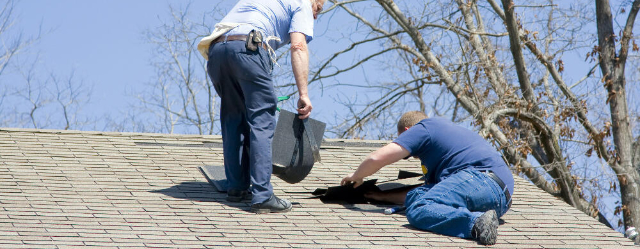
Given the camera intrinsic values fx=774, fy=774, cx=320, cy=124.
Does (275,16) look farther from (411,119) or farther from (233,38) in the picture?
(411,119)

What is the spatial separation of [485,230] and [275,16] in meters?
1.89

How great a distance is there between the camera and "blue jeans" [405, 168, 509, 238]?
4598 mm

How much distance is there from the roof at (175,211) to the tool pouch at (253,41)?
106 centimetres

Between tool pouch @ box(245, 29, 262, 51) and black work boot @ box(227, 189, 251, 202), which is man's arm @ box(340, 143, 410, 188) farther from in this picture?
tool pouch @ box(245, 29, 262, 51)

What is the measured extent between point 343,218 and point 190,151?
8.30 feet

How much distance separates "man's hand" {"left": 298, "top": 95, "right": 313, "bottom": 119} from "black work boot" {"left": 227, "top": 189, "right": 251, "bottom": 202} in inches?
27.0

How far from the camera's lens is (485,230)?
4.44m

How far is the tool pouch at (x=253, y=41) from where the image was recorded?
4.77 m

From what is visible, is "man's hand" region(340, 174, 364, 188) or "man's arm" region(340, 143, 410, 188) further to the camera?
"man's hand" region(340, 174, 364, 188)

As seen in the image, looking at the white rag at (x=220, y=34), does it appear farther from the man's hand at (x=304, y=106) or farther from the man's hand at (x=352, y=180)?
the man's hand at (x=352, y=180)

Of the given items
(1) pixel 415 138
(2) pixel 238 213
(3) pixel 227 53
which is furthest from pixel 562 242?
(3) pixel 227 53

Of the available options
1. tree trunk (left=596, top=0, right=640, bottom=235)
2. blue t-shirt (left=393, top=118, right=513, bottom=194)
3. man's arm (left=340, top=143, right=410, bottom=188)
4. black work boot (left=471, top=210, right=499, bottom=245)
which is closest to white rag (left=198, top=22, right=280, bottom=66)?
man's arm (left=340, top=143, right=410, bottom=188)

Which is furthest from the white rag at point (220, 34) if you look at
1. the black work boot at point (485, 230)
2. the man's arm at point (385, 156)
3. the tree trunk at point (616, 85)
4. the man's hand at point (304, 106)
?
the tree trunk at point (616, 85)

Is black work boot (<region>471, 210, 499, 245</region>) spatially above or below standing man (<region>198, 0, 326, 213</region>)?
below
